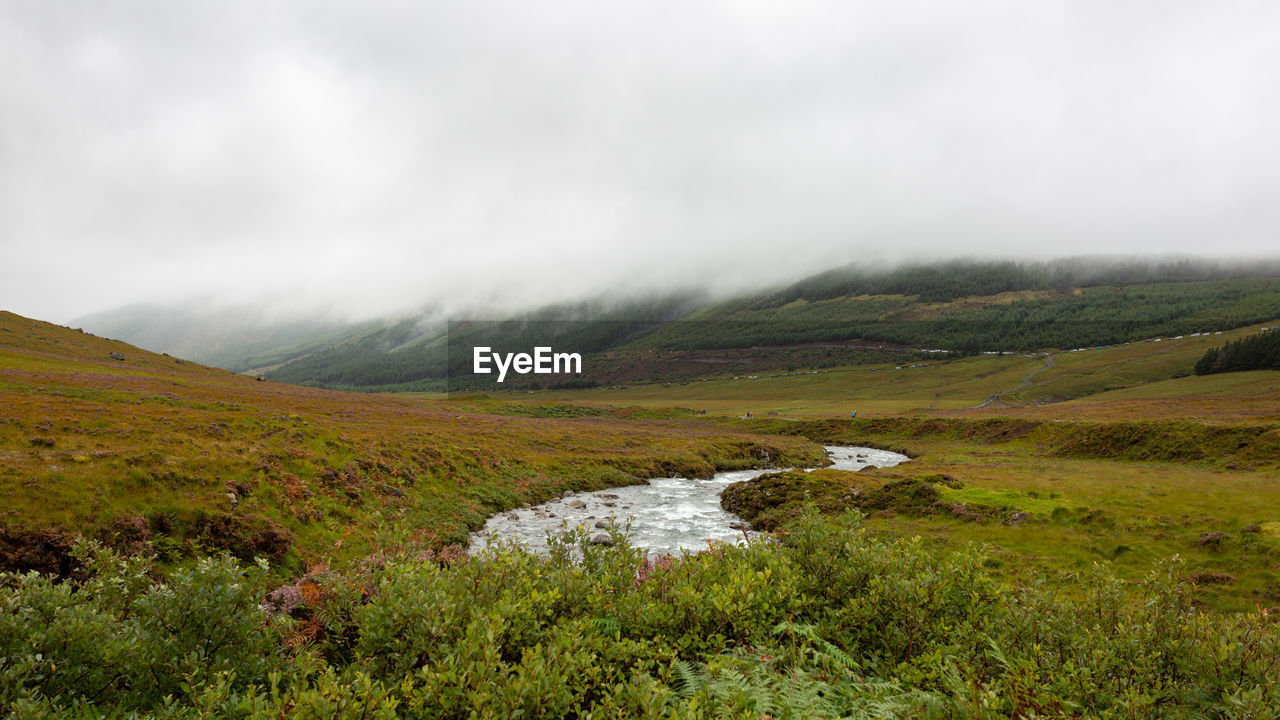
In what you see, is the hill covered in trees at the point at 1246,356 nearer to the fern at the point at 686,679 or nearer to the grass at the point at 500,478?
the grass at the point at 500,478

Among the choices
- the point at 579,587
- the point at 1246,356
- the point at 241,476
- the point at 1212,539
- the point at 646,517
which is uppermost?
the point at 579,587

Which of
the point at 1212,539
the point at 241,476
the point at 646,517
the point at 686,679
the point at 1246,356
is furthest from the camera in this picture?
the point at 1246,356

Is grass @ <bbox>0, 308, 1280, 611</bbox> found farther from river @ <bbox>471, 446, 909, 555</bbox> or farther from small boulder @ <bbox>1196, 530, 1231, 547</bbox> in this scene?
river @ <bbox>471, 446, 909, 555</bbox>

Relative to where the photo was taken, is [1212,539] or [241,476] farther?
[241,476]

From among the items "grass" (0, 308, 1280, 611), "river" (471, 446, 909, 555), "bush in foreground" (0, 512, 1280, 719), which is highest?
"bush in foreground" (0, 512, 1280, 719)

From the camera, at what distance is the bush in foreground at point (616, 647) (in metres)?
5.26

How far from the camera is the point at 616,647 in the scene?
21.3ft

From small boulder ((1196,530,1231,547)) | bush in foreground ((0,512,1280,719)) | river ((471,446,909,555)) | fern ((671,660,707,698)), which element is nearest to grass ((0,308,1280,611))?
small boulder ((1196,530,1231,547))

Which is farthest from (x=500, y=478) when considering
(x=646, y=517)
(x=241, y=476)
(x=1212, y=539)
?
(x=1212, y=539)

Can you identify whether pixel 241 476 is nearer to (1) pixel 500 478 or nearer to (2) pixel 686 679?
(1) pixel 500 478

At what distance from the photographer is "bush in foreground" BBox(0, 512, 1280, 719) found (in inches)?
207

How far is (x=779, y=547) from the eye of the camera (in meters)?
10.4

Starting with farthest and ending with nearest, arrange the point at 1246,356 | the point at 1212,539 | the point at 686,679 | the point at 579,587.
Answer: the point at 1246,356, the point at 1212,539, the point at 579,587, the point at 686,679

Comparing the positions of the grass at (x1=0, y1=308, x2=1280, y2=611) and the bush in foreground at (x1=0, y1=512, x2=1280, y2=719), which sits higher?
the bush in foreground at (x1=0, y1=512, x2=1280, y2=719)
